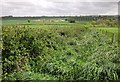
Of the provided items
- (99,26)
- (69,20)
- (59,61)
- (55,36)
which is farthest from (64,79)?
(99,26)

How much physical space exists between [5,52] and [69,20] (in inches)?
118

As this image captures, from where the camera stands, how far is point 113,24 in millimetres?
6844

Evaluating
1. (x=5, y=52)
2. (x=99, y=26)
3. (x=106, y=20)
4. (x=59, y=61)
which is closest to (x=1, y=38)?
(x=5, y=52)

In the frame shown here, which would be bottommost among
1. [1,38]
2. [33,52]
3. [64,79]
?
[64,79]

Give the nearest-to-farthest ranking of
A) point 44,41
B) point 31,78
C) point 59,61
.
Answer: point 31,78 → point 59,61 → point 44,41

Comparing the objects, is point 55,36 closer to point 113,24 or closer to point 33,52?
point 33,52

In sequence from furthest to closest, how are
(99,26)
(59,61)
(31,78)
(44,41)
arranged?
1. (99,26)
2. (44,41)
3. (59,61)
4. (31,78)

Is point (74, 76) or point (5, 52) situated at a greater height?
point (5, 52)

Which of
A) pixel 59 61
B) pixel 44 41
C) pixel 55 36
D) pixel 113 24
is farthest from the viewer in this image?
pixel 113 24

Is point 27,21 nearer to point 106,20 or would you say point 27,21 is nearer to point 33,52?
point 33,52

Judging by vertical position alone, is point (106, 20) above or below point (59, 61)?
above

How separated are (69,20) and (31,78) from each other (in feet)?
10.6

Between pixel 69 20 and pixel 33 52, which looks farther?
pixel 69 20

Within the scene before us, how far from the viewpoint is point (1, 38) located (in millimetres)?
4148
